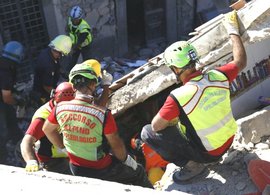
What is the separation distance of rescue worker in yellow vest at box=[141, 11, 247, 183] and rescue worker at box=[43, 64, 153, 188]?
40 cm

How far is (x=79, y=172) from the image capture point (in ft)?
14.3

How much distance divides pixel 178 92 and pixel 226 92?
0.47 m

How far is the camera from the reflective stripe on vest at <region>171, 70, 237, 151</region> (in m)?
4.04

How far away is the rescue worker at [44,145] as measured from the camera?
4.35 meters

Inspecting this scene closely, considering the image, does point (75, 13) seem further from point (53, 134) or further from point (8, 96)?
point (53, 134)

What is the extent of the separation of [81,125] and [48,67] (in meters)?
3.32

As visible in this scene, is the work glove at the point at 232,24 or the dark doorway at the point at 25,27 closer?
the work glove at the point at 232,24

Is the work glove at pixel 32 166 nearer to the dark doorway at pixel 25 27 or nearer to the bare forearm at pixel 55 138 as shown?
the bare forearm at pixel 55 138

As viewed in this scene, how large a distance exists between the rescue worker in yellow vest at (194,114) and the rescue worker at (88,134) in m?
0.40

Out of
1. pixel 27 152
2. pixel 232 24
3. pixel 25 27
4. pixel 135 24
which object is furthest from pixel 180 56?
pixel 135 24

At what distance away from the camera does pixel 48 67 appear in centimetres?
714

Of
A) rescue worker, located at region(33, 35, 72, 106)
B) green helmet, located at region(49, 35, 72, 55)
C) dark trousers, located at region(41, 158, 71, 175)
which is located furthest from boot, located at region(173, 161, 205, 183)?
green helmet, located at region(49, 35, 72, 55)

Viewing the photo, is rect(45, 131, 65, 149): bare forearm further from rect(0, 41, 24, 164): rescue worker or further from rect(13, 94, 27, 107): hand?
rect(13, 94, 27, 107): hand

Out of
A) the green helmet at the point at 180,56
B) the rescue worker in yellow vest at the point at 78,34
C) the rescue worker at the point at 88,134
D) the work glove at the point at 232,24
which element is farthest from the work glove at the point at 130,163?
the rescue worker in yellow vest at the point at 78,34
